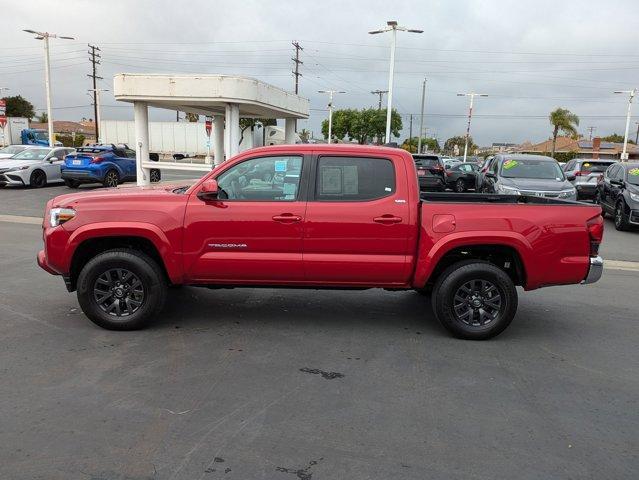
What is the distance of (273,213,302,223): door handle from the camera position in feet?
16.3

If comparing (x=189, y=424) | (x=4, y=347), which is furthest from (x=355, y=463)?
(x=4, y=347)

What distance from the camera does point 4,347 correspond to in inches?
183

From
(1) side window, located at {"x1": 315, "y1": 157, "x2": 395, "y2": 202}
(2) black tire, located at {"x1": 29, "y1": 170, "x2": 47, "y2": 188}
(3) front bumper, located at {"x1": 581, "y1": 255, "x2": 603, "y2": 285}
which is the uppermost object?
(1) side window, located at {"x1": 315, "y1": 157, "x2": 395, "y2": 202}

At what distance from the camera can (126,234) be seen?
16.3 feet

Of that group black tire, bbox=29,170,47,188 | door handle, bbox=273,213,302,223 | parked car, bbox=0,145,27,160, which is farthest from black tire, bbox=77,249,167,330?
parked car, bbox=0,145,27,160

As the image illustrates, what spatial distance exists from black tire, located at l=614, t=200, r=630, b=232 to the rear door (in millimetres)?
10021

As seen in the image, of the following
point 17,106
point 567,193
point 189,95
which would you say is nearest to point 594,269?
point 567,193

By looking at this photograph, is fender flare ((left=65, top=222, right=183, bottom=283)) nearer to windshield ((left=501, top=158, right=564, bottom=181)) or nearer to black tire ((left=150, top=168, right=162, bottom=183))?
windshield ((left=501, top=158, right=564, bottom=181))

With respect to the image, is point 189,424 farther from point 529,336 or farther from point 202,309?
point 529,336

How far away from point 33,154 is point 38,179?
1419 millimetres

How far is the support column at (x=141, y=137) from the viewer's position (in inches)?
658

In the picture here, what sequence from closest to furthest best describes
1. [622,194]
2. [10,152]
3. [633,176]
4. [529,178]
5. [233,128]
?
[622,194], [633,176], [529,178], [233,128], [10,152]

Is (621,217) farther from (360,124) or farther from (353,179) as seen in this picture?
(360,124)

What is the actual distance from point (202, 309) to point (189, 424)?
2.57 meters
